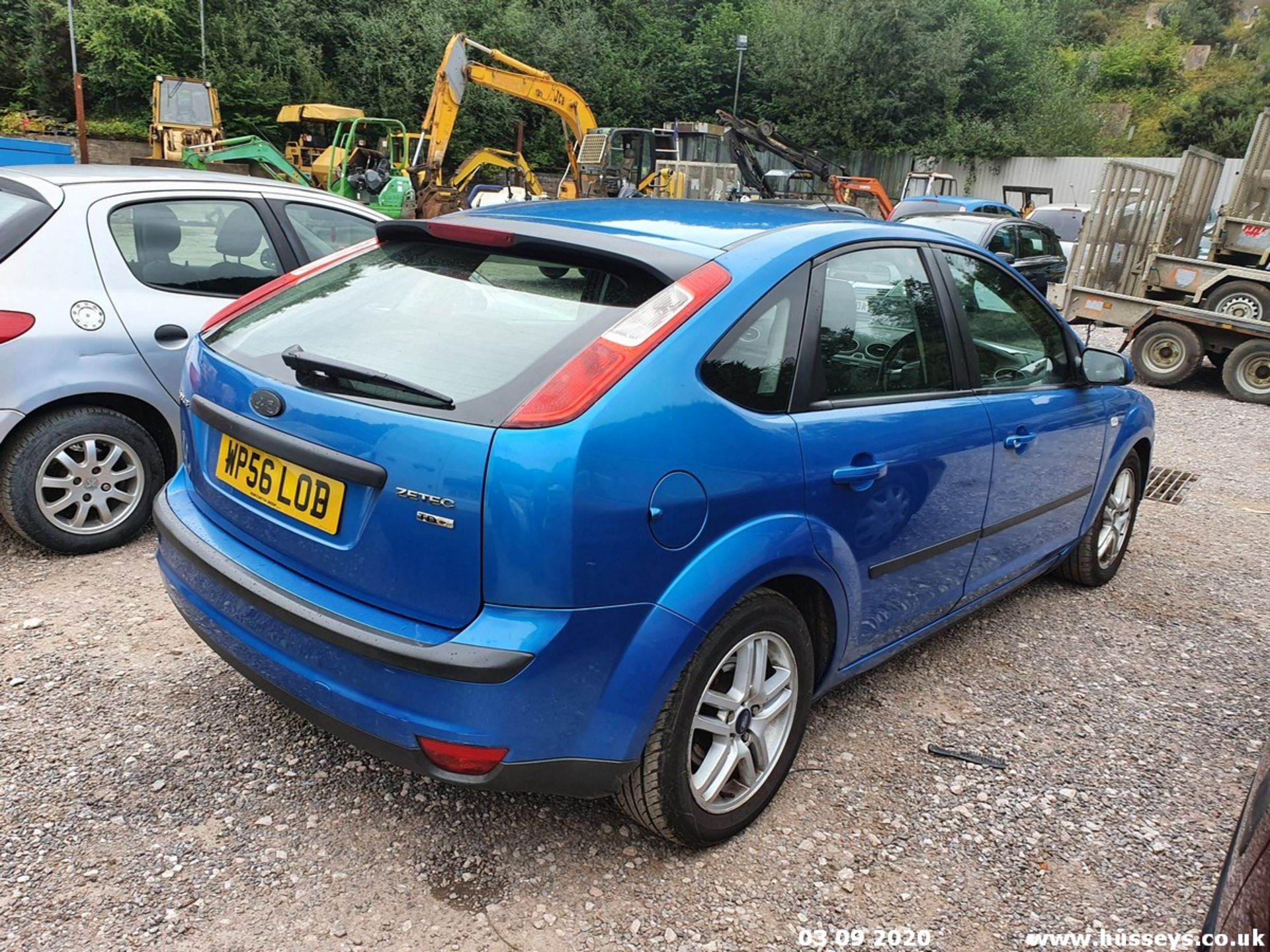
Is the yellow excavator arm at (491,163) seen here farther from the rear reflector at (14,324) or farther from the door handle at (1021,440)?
the door handle at (1021,440)

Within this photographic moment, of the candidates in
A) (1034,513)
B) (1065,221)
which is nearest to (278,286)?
(1034,513)

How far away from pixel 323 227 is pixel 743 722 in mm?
3641

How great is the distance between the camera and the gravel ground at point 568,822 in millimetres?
2129

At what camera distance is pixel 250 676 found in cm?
227

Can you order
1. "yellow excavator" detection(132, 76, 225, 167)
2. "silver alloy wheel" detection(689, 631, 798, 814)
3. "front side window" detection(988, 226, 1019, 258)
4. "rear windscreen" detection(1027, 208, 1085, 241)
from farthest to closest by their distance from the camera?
"yellow excavator" detection(132, 76, 225, 167)
"rear windscreen" detection(1027, 208, 1085, 241)
"front side window" detection(988, 226, 1019, 258)
"silver alloy wheel" detection(689, 631, 798, 814)

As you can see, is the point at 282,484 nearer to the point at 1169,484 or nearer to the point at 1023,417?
the point at 1023,417

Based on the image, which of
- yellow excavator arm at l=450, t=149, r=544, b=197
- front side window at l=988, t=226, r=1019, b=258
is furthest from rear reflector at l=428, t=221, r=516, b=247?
yellow excavator arm at l=450, t=149, r=544, b=197

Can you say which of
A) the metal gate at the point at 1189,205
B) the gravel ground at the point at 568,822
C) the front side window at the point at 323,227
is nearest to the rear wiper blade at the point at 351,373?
the gravel ground at the point at 568,822

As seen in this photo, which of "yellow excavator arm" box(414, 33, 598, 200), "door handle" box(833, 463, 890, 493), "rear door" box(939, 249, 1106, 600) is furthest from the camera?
"yellow excavator arm" box(414, 33, 598, 200)

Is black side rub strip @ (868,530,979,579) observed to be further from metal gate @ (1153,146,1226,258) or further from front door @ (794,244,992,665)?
metal gate @ (1153,146,1226,258)

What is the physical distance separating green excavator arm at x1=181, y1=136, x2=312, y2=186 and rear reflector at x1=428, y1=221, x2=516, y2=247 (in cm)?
1907

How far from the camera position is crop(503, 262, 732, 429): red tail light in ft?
6.21

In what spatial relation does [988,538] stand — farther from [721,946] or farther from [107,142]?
[107,142]

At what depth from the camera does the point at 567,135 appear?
21.8 meters
